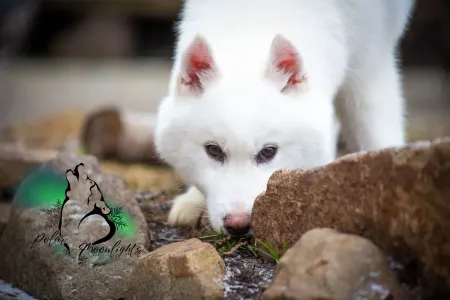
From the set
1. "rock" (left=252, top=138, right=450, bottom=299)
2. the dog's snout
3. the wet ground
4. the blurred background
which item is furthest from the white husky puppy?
the blurred background

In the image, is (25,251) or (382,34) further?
(382,34)

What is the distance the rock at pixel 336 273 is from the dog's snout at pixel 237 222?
26.2 inches

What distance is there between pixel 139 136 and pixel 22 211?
127 inches

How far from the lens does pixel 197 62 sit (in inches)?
124

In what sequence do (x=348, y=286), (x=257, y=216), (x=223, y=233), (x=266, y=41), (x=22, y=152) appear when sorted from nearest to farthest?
(x=348, y=286) → (x=257, y=216) → (x=223, y=233) → (x=266, y=41) → (x=22, y=152)

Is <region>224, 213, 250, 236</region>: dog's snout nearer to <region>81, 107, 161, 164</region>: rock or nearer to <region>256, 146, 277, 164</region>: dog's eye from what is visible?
<region>256, 146, 277, 164</region>: dog's eye

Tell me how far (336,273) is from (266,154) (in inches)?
42.3

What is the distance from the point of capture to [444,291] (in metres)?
2.05

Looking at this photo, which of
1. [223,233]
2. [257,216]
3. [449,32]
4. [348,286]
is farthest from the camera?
[449,32]

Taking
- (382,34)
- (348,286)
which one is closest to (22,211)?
(348,286)

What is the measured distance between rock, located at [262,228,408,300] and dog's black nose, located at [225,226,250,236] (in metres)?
0.69

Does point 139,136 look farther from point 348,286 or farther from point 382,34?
point 348,286

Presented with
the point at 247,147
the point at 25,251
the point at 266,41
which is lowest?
the point at 25,251

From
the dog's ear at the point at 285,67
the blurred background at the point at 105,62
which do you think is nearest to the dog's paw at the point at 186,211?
the dog's ear at the point at 285,67
